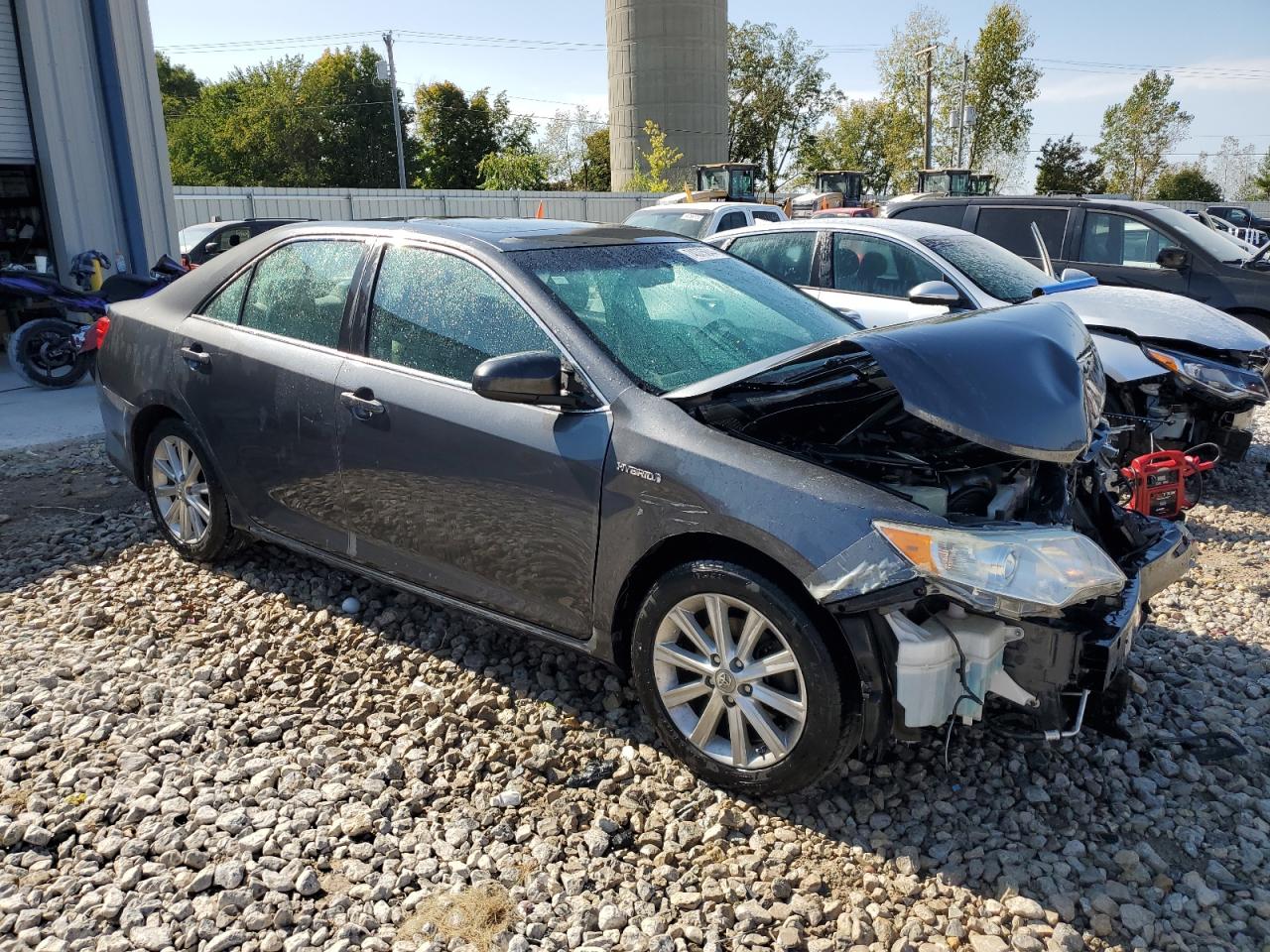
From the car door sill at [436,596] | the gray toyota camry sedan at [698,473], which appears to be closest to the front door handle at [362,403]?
the gray toyota camry sedan at [698,473]

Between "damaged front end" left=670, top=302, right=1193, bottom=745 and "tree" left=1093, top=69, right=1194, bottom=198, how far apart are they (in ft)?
201

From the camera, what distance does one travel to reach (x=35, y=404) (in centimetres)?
900

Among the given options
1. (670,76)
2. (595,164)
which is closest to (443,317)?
(670,76)

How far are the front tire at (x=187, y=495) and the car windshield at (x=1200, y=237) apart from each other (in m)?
8.55

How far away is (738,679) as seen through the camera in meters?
2.87

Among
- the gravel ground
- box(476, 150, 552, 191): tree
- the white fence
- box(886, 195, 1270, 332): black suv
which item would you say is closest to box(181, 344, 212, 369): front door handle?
the gravel ground

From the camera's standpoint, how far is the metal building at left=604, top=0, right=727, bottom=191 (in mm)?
56250

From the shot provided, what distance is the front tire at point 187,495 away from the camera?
4.51 metres

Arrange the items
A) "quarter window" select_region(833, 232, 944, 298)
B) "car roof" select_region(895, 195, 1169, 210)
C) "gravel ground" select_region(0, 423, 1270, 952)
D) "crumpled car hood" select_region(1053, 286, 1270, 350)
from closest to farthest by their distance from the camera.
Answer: "gravel ground" select_region(0, 423, 1270, 952)
"crumpled car hood" select_region(1053, 286, 1270, 350)
"quarter window" select_region(833, 232, 944, 298)
"car roof" select_region(895, 195, 1169, 210)

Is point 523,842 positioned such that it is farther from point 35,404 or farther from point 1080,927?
point 35,404

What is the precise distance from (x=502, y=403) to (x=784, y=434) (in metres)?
0.97

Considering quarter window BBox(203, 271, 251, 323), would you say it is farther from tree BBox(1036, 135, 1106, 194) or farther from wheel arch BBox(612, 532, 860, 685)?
tree BBox(1036, 135, 1106, 194)

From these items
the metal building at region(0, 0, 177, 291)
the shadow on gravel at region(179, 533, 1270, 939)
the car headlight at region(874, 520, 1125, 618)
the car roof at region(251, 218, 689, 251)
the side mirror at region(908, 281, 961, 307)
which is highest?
the metal building at region(0, 0, 177, 291)

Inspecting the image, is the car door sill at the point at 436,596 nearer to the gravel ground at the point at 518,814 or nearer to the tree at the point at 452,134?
the gravel ground at the point at 518,814
